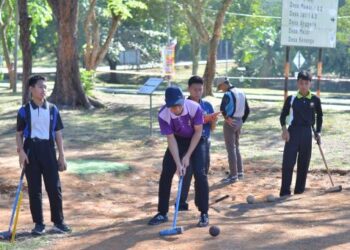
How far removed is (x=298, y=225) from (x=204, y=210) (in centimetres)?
101

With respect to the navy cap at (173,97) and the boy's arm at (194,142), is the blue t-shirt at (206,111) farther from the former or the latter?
the navy cap at (173,97)

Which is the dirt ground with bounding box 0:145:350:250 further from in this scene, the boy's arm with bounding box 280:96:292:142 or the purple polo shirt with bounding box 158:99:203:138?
the purple polo shirt with bounding box 158:99:203:138

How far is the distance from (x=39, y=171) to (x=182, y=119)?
5.29ft

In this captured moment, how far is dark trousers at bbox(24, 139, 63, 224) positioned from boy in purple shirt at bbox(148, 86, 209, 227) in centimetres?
112

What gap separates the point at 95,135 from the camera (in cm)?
1673

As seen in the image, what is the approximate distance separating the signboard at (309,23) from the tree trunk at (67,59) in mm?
7038

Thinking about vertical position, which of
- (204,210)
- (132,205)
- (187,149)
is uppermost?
(187,149)

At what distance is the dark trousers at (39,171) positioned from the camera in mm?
7160

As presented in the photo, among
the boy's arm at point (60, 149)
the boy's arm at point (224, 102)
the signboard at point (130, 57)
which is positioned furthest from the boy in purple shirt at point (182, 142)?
the signboard at point (130, 57)

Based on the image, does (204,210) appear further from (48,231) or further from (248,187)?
(248,187)

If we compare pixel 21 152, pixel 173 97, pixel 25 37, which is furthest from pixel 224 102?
pixel 25 37

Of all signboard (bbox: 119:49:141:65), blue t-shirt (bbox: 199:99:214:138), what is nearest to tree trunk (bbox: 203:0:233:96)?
blue t-shirt (bbox: 199:99:214:138)

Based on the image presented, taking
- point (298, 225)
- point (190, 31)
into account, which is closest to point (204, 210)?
point (298, 225)

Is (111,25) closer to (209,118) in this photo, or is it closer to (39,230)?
(209,118)
